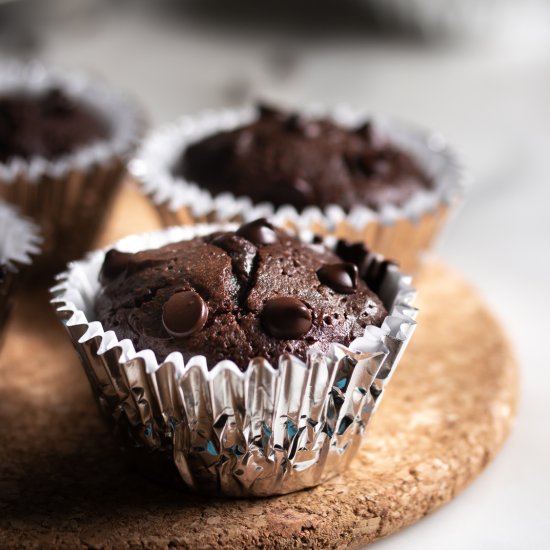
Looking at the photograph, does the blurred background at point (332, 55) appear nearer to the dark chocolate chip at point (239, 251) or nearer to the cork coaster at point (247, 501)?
the cork coaster at point (247, 501)

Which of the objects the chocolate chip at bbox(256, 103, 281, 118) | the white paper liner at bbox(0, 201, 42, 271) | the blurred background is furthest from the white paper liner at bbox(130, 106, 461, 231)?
the blurred background

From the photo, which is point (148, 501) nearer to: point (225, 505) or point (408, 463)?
point (225, 505)

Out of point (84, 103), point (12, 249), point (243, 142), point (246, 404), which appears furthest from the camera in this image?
point (84, 103)

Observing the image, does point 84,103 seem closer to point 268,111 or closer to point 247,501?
point 268,111

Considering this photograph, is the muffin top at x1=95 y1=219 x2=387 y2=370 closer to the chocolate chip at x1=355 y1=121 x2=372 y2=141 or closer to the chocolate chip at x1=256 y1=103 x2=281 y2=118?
the chocolate chip at x1=355 y1=121 x2=372 y2=141

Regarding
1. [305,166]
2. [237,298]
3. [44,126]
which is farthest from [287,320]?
[44,126]

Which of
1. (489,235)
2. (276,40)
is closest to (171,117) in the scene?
(276,40)
